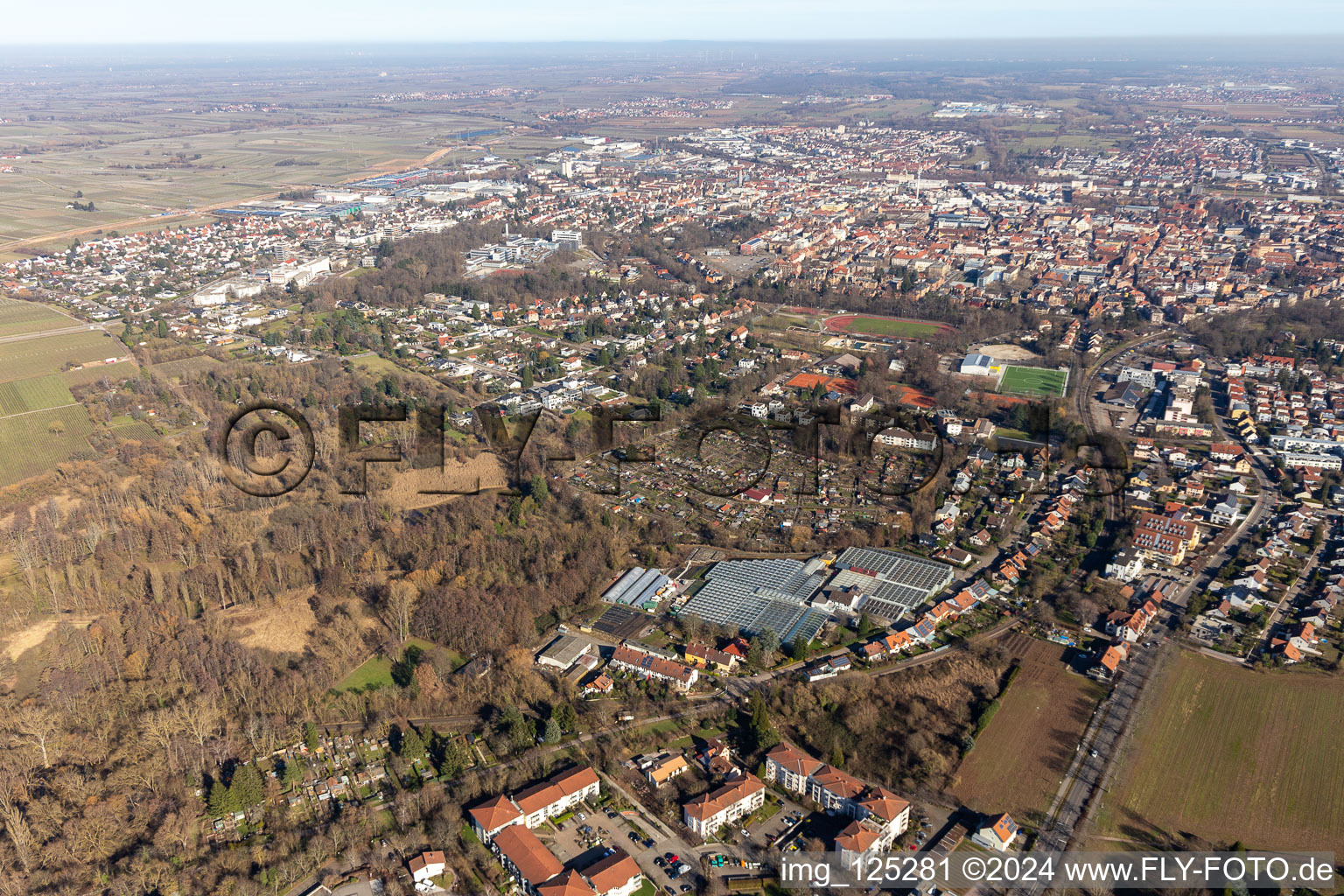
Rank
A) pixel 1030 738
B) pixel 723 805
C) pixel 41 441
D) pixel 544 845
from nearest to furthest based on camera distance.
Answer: pixel 544 845
pixel 723 805
pixel 1030 738
pixel 41 441

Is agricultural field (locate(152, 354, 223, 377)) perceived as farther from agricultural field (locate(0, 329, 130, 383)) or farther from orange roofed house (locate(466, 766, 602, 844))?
orange roofed house (locate(466, 766, 602, 844))

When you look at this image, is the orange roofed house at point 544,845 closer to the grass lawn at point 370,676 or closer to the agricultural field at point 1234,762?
the grass lawn at point 370,676

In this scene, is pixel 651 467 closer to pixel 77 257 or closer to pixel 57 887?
pixel 57 887

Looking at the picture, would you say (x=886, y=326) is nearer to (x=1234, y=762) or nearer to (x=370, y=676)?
(x=1234, y=762)

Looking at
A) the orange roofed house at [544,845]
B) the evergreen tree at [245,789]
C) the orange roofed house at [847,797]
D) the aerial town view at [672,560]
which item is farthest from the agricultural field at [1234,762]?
the evergreen tree at [245,789]

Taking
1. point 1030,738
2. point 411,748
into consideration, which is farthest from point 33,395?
point 1030,738

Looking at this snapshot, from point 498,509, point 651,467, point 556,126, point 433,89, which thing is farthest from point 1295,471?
point 433,89
